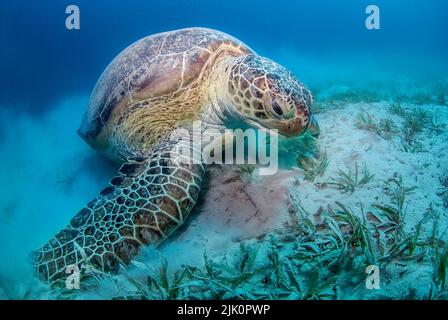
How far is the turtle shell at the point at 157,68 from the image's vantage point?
3020 millimetres

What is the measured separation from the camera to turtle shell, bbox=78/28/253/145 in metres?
3.02

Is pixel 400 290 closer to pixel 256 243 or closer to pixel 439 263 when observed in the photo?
pixel 439 263

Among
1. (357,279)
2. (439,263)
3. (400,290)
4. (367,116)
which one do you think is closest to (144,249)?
(357,279)

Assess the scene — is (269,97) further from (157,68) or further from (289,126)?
(157,68)

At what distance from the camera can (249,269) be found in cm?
173

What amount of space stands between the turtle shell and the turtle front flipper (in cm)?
Result: 91

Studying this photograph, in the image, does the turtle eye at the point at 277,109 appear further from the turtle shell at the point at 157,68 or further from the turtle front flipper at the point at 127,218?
the turtle shell at the point at 157,68

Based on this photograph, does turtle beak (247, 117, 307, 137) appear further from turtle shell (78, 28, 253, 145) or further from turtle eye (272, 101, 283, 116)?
turtle shell (78, 28, 253, 145)

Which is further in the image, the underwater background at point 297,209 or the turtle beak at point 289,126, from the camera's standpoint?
the turtle beak at point 289,126

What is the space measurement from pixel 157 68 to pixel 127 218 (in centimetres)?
172

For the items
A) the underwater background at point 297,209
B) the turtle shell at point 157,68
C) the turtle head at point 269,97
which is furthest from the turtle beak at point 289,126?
the turtle shell at point 157,68

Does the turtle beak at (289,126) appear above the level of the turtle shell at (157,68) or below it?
below

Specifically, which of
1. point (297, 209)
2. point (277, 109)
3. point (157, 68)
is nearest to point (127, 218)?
point (297, 209)

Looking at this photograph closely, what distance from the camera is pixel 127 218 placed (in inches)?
80.2
